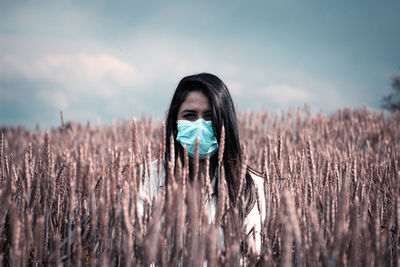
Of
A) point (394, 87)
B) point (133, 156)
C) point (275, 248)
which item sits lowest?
point (275, 248)

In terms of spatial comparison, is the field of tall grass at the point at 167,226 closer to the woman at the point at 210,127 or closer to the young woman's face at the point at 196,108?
the woman at the point at 210,127

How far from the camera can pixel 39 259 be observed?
99cm

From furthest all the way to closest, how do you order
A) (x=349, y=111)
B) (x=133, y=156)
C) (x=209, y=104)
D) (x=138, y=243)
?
(x=349, y=111)
(x=209, y=104)
(x=133, y=156)
(x=138, y=243)

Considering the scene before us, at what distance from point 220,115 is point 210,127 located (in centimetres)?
10

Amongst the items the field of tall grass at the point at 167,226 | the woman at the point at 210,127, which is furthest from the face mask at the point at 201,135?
the field of tall grass at the point at 167,226

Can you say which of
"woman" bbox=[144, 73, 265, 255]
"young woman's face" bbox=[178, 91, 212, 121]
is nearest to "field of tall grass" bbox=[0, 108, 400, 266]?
"woman" bbox=[144, 73, 265, 255]

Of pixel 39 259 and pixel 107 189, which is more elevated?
pixel 107 189

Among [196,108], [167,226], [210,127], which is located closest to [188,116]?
[196,108]

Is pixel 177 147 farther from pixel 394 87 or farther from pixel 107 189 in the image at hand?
pixel 394 87

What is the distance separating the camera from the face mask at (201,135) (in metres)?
1.67

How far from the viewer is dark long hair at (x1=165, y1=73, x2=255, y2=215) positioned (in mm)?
1731

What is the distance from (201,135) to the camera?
1.67 meters

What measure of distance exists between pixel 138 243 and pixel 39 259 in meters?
0.35

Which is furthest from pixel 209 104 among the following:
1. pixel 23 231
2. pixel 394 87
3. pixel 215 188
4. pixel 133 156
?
pixel 394 87
